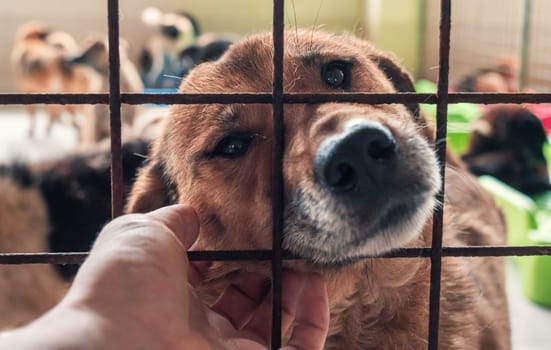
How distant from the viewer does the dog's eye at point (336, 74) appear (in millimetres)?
1994

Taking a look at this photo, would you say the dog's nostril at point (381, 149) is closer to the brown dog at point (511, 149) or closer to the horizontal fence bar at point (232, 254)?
A: the horizontal fence bar at point (232, 254)

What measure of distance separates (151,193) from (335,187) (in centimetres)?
90

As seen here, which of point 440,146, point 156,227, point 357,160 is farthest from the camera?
point 440,146

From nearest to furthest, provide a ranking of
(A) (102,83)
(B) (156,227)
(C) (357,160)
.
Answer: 1. (B) (156,227)
2. (C) (357,160)
3. (A) (102,83)

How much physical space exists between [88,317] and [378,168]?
670 mm

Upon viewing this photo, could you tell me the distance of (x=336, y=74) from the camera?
202 cm

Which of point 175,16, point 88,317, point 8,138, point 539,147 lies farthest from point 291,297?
point 175,16

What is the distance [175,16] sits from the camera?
37.5 ft

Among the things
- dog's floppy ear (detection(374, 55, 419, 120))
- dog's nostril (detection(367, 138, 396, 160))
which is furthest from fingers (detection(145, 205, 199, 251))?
dog's floppy ear (detection(374, 55, 419, 120))

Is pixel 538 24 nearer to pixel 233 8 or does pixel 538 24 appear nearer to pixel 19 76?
pixel 233 8

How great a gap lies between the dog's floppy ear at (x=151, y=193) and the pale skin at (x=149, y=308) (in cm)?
64

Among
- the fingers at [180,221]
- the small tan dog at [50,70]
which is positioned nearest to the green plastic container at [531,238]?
the fingers at [180,221]

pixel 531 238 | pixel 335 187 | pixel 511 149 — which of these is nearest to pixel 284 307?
pixel 335 187

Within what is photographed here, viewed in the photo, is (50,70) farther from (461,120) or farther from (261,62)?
(261,62)
